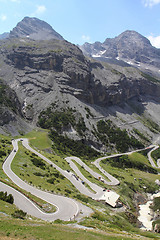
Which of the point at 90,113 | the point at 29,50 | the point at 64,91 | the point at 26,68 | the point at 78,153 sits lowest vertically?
the point at 78,153

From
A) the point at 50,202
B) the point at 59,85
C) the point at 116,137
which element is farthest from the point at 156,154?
the point at 50,202

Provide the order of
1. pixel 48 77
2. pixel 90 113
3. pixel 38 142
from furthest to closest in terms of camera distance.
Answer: pixel 48 77
pixel 90 113
pixel 38 142

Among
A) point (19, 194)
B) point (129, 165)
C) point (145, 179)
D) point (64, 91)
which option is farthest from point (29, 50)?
point (19, 194)

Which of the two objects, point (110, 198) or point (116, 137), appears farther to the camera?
point (116, 137)

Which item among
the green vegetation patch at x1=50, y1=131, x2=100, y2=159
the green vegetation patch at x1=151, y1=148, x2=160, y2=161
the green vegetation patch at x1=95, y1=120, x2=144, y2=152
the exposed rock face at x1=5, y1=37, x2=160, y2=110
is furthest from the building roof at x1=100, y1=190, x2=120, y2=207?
the exposed rock face at x1=5, y1=37, x2=160, y2=110

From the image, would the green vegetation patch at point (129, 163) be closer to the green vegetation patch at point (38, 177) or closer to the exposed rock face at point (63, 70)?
the green vegetation patch at point (38, 177)

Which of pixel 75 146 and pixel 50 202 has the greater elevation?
pixel 50 202

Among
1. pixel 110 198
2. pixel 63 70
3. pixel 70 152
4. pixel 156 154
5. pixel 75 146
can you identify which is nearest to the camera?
pixel 110 198

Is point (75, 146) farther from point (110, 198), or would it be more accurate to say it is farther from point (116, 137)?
point (110, 198)

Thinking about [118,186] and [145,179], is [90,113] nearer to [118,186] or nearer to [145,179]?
[145,179]

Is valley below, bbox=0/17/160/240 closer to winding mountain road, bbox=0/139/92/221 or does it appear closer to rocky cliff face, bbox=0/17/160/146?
winding mountain road, bbox=0/139/92/221

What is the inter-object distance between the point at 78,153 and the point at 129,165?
30586 mm

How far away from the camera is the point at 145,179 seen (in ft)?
242

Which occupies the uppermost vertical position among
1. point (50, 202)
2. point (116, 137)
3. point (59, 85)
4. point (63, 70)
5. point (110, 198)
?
point (63, 70)
